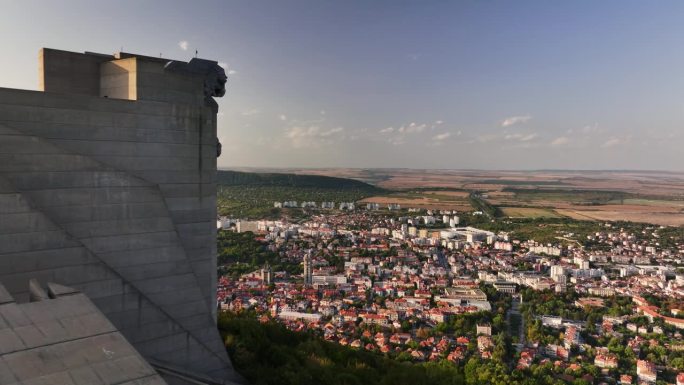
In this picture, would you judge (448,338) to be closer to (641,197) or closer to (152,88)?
(152,88)

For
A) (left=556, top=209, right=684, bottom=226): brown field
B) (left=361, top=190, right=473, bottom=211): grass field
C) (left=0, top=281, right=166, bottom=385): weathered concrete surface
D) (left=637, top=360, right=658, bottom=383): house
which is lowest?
(left=637, top=360, right=658, bottom=383): house

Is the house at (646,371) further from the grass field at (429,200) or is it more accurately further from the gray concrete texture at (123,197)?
the grass field at (429,200)

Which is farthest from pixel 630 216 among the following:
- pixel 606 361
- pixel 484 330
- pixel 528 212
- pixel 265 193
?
pixel 606 361

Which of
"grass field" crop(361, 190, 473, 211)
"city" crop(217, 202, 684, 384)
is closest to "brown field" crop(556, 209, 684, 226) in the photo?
"grass field" crop(361, 190, 473, 211)

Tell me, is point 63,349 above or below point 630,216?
above

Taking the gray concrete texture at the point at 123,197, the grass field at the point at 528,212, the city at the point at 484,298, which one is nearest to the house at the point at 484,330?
the city at the point at 484,298

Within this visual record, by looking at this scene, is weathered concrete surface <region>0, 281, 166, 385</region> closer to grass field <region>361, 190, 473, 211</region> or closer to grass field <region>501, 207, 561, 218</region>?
grass field <region>501, 207, 561, 218</region>

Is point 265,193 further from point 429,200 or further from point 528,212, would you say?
point 528,212

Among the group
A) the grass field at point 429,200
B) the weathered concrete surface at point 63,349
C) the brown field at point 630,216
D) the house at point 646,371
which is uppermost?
the weathered concrete surface at point 63,349

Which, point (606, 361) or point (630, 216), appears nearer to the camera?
point (606, 361)
